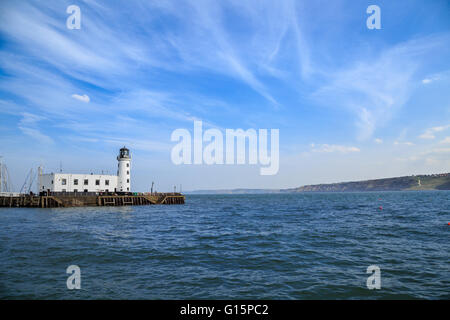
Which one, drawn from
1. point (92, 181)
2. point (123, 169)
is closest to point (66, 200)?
point (92, 181)

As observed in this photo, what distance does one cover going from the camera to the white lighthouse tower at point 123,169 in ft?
248

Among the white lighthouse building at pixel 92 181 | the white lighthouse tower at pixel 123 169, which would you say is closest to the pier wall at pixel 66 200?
the white lighthouse building at pixel 92 181

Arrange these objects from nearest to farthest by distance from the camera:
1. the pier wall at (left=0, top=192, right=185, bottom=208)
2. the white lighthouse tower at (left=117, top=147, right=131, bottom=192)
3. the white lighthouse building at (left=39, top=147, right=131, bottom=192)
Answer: the pier wall at (left=0, top=192, right=185, bottom=208), the white lighthouse building at (left=39, top=147, right=131, bottom=192), the white lighthouse tower at (left=117, top=147, right=131, bottom=192)

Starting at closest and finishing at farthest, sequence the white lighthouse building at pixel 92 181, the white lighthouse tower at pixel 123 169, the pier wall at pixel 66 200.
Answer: the pier wall at pixel 66 200, the white lighthouse building at pixel 92 181, the white lighthouse tower at pixel 123 169

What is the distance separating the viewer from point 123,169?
75.6 metres

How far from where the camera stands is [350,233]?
24938mm

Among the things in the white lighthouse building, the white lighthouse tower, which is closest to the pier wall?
the white lighthouse building

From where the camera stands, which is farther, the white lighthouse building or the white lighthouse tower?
the white lighthouse tower

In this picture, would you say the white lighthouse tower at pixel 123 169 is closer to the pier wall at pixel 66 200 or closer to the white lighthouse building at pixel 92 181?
the white lighthouse building at pixel 92 181

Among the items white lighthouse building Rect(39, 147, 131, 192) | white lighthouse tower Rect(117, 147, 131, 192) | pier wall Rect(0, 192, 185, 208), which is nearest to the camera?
pier wall Rect(0, 192, 185, 208)

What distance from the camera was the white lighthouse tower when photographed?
75562 millimetres

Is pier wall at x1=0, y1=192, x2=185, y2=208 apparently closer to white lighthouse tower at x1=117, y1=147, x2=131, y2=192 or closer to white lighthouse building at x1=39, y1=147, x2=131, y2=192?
white lighthouse building at x1=39, y1=147, x2=131, y2=192

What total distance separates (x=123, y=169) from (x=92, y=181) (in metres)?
8.58
